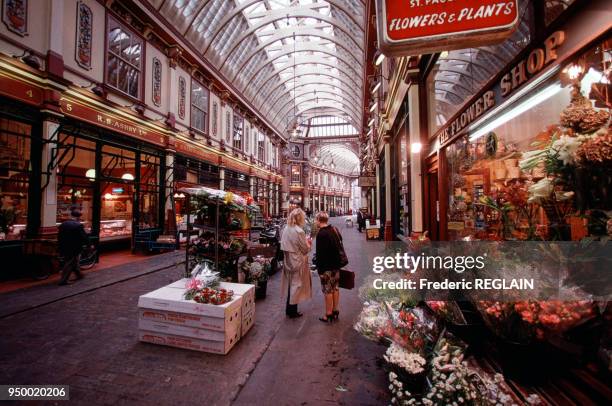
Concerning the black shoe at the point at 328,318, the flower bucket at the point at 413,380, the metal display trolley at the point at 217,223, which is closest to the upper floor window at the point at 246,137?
the metal display trolley at the point at 217,223

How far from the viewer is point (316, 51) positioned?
22.4 m

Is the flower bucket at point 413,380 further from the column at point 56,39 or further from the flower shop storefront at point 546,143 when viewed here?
the column at point 56,39

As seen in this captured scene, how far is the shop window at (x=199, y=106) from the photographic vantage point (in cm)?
1555

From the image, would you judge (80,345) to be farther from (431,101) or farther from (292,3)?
(292,3)

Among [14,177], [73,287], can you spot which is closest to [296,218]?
[73,287]

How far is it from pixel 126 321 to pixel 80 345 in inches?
33.0

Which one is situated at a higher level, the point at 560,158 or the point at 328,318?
the point at 560,158

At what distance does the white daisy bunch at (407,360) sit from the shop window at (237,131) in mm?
19984

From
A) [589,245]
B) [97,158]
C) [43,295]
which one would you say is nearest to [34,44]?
[97,158]

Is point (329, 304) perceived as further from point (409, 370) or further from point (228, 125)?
point (228, 125)

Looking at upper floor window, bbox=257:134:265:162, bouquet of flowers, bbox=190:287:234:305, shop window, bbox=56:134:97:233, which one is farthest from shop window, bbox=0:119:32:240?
upper floor window, bbox=257:134:265:162

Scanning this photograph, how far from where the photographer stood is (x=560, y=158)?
1710 mm

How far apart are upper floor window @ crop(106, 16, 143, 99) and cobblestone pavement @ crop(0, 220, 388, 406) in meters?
8.90

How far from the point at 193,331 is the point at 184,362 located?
0.35 m
